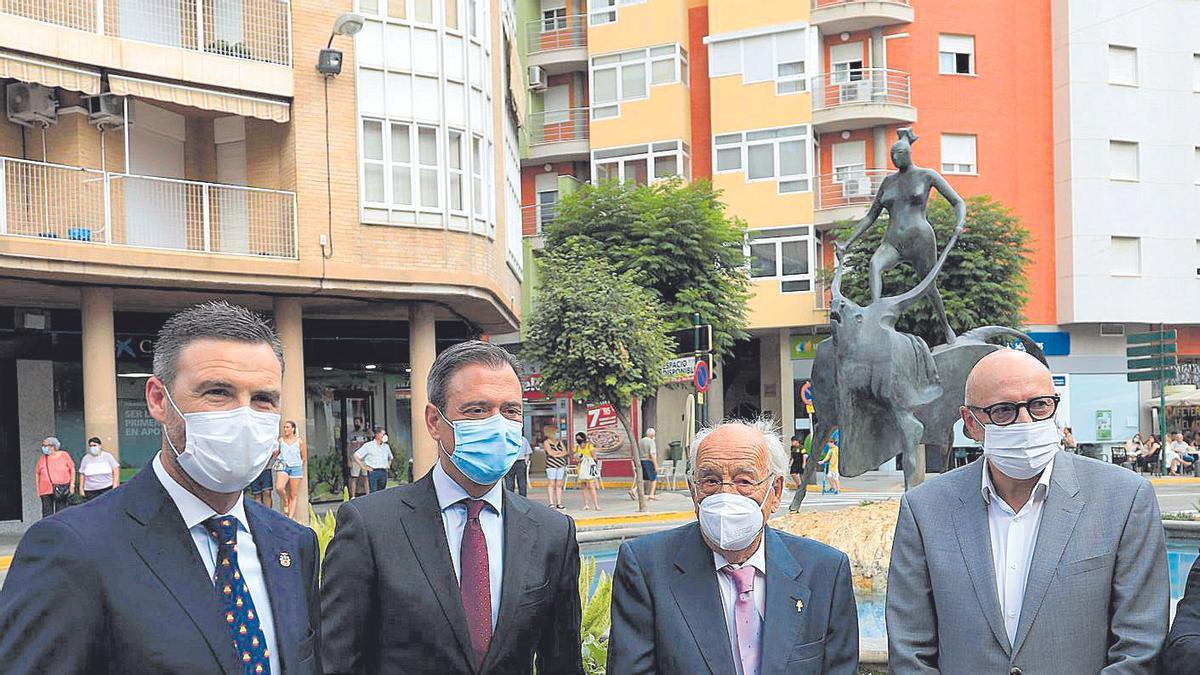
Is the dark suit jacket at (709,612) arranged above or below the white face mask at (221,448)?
below

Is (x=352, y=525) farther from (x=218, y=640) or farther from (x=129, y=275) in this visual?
(x=129, y=275)

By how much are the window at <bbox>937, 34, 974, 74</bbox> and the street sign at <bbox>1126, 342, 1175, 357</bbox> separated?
1269cm

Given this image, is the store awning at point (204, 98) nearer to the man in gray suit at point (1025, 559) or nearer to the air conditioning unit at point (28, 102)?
the air conditioning unit at point (28, 102)

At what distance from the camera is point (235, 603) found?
296cm

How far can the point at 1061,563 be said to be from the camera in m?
3.73

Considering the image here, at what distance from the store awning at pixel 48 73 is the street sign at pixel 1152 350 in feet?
77.9

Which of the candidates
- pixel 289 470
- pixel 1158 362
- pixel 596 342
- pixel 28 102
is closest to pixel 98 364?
pixel 289 470

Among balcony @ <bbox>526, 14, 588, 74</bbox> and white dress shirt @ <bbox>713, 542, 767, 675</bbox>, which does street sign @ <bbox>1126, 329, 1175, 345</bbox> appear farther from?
white dress shirt @ <bbox>713, 542, 767, 675</bbox>

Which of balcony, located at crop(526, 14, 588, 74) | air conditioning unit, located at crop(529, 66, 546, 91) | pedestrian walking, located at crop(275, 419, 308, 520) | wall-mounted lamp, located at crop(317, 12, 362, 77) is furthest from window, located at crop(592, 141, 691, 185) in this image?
pedestrian walking, located at crop(275, 419, 308, 520)

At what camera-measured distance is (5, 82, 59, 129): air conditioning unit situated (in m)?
19.6

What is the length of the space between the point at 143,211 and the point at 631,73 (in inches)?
872

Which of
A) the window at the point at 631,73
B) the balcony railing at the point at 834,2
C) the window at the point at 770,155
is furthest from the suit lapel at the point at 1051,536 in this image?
the window at the point at 631,73

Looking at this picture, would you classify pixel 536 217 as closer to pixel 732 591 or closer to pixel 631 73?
pixel 631 73

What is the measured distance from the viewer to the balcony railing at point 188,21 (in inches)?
762
